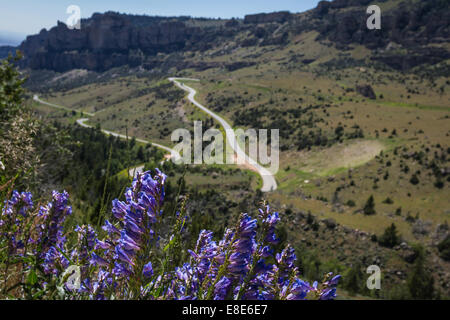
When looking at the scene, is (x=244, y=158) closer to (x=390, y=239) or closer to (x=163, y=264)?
(x=390, y=239)

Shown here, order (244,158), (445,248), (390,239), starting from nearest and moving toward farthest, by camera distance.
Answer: (445,248)
(390,239)
(244,158)

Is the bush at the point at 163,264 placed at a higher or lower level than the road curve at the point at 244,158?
higher

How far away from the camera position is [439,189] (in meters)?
38.4

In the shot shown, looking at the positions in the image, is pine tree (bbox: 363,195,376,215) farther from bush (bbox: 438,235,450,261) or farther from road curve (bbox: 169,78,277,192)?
road curve (bbox: 169,78,277,192)

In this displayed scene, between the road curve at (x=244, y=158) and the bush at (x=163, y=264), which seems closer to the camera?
the bush at (x=163, y=264)

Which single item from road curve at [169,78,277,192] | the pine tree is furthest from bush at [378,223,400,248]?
road curve at [169,78,277,192]

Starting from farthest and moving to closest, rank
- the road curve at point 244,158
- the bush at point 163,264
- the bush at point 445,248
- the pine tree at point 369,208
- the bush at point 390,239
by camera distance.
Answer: the road curve at point 244,158
the pine tree at point 369,208
the bush at point 390,239
the bush at point 445,248
the bush at point 163,264

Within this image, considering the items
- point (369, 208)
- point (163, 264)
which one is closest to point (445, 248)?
point (369, 208)

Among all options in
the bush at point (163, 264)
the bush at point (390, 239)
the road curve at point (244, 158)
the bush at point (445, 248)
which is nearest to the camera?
the bush at point (163, 264)

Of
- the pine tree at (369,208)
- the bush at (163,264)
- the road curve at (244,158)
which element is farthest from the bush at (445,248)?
the bush at (163,264)

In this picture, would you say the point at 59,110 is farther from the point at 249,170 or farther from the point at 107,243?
the point at 107,243

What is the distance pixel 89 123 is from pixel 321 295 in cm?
12574

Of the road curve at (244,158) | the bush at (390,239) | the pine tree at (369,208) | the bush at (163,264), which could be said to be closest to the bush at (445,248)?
the bush at (390,239)

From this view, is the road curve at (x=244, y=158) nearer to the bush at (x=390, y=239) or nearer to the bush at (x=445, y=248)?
the bush at (x=390, y=239)
